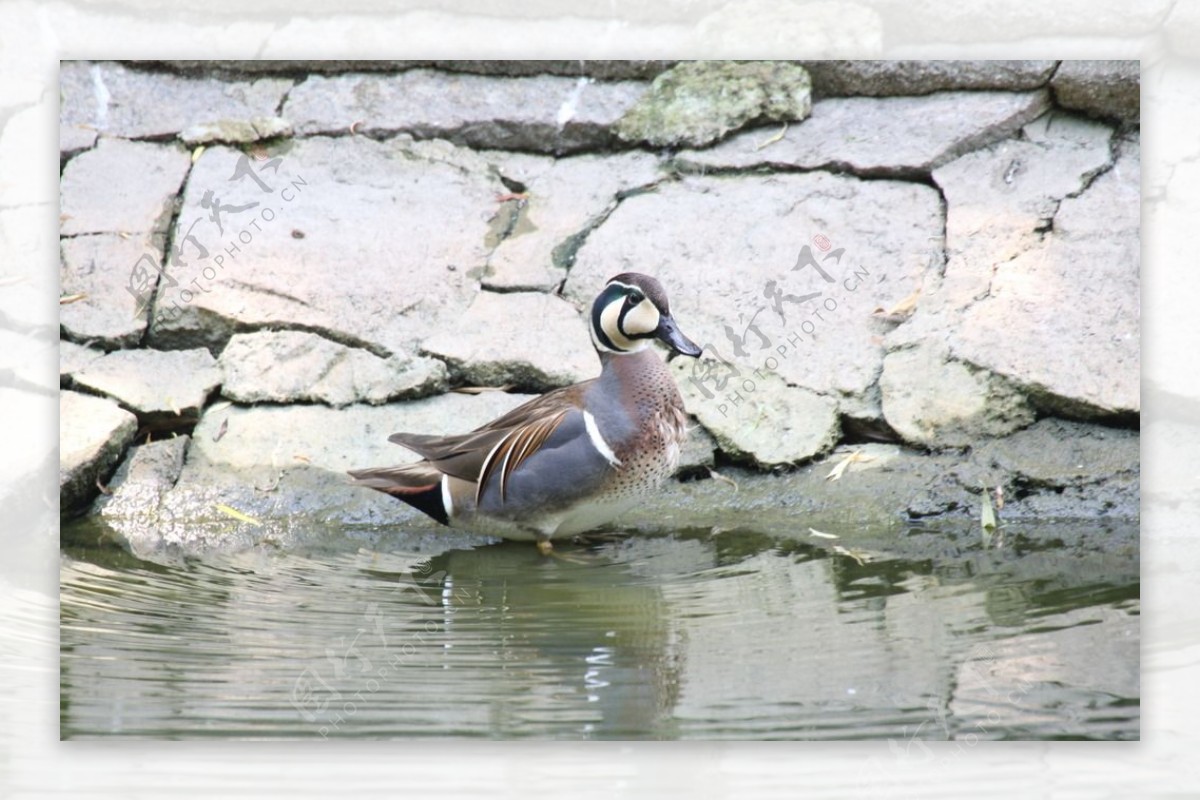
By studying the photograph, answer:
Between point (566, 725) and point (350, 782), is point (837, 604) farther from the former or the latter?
point (350, 782)

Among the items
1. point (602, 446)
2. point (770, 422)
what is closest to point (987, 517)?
point (770, 422)

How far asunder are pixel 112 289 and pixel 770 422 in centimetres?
174

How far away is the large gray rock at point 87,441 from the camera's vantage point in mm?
4125

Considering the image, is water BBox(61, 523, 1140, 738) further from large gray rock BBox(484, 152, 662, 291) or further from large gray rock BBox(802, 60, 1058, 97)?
large gray rock BBox(802, 60, 1058, 97)

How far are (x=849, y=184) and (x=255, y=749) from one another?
6.92 feet

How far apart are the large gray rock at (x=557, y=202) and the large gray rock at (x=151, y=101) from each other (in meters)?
0.67

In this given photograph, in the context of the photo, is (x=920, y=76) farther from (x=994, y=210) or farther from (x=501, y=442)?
(x=501, y=442)

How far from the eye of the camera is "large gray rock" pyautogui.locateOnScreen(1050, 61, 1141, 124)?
4.03 meters

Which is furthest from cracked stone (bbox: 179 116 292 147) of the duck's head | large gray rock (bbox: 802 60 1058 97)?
large gray rock (bbox: 802 60 1058 97)

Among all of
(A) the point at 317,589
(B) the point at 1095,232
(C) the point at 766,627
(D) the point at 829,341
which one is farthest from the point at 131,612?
(B) the point at 1095,232

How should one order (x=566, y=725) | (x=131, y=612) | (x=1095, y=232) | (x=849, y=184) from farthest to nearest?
(x=849, y=184) < (x=1095, y=232) < (x=131, y=612) < (x=566, y=725)

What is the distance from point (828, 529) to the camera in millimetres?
4172

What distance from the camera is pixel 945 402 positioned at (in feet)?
14.0

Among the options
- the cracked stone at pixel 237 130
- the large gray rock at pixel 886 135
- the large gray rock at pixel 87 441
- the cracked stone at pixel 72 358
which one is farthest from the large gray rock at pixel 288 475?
the large gray rock at pixel 886 135
